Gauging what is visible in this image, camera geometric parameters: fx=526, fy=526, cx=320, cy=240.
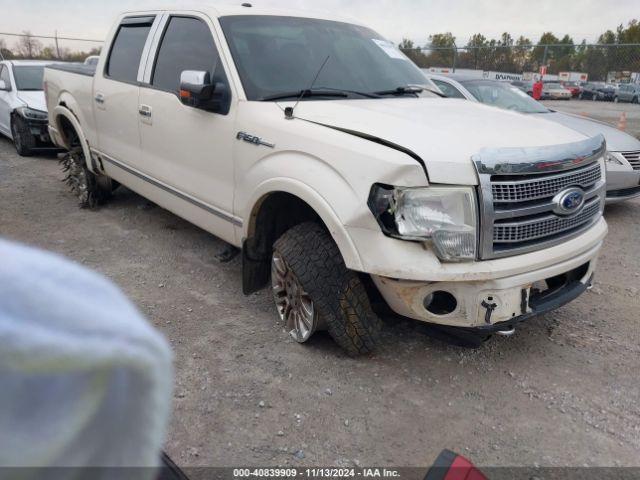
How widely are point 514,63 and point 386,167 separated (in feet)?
91.2

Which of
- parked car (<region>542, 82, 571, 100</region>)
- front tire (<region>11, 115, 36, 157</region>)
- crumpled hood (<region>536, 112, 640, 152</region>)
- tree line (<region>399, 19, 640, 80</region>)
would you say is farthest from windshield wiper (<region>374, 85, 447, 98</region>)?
parked car (<region>542, 82, 571, 100</region>)

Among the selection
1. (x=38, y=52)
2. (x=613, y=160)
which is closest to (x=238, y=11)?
(x=613, y=160)

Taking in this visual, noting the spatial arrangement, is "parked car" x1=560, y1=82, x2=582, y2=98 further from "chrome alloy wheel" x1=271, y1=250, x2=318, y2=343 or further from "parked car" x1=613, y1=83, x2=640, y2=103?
"chrome alloy wheel" x1=271, y1=250, x2=318, y2=343

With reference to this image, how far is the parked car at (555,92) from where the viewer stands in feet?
107

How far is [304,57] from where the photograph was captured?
11.9ft

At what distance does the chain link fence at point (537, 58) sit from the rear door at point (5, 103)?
17055mm

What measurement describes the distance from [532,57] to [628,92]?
317 inches

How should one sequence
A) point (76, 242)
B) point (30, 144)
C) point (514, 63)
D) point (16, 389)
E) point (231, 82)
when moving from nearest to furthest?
point (16, 389), point (231, 82), point (76, 242), point (30, 144), point (514, 63)

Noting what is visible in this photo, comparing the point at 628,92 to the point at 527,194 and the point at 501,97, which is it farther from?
the point at 527,194

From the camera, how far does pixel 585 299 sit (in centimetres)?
402

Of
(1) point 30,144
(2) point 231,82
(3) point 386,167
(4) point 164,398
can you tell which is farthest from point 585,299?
(1) point 30,144

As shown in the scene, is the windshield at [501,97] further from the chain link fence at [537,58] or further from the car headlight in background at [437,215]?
the chain link fence at [537,58]

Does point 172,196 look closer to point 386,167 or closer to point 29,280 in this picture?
point 386,167

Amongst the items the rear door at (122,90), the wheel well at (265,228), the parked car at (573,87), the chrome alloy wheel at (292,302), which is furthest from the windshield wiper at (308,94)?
the parked car at (573,87)
